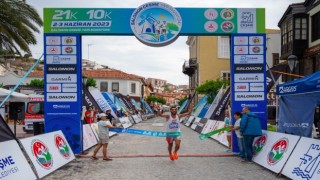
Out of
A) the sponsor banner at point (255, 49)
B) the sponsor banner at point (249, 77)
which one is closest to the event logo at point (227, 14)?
the sponsor banner at point (255, 49)

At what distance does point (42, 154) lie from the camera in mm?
10258

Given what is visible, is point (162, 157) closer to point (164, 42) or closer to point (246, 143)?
point (246, 143)

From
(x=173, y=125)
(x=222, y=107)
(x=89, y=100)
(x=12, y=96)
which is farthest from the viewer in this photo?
(x=89, y=100)

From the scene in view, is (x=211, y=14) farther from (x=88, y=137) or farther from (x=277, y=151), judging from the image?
(x=88, y=137)

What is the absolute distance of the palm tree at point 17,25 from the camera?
1702cm

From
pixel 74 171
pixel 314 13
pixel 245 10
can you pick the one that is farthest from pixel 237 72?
pixel 314 13

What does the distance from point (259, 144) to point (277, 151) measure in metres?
1.68

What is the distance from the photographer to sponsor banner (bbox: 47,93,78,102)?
13938 mm

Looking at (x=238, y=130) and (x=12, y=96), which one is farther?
(x=12, y=96)

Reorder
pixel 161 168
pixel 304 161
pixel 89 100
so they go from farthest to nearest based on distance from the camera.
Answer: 1. pixel 89 100
2. pixel 161 168
3. pixel 304 161

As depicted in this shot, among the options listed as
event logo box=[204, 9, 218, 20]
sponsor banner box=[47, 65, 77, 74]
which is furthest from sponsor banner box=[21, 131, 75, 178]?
event logo box=[204, 9, 218, 20]

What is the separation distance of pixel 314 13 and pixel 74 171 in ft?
87.8

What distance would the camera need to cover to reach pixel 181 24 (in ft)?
45.6

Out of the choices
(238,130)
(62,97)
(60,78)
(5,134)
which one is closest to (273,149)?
(238,130)
